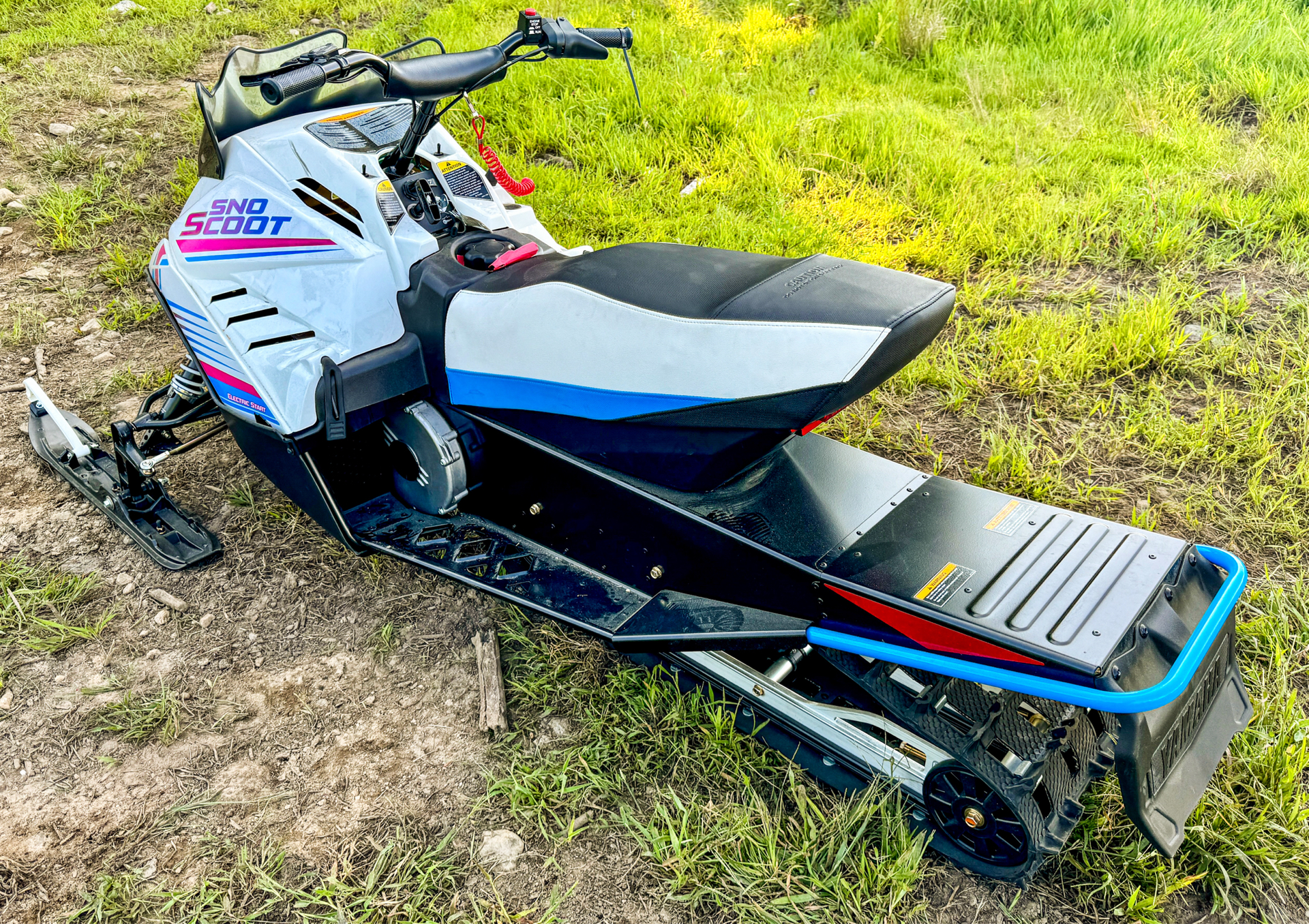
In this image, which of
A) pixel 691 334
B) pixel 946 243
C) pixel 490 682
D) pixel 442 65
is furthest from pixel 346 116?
pixel 946 243

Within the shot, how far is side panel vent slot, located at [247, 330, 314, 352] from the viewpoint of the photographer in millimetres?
2545

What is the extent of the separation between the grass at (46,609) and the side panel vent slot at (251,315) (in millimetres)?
994

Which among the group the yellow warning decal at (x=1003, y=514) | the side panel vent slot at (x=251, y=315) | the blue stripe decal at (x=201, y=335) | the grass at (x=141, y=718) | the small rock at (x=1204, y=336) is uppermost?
the side panel vent slot at (x=251, y=315)

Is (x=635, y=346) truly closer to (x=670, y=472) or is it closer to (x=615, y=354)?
(x=615, y=354)

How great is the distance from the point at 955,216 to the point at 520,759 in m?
3.20

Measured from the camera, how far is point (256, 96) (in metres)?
2.65

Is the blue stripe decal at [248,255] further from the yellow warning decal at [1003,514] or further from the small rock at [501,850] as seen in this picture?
the yellow warning decal at [1003,514]

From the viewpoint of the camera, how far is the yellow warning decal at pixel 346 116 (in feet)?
8.57

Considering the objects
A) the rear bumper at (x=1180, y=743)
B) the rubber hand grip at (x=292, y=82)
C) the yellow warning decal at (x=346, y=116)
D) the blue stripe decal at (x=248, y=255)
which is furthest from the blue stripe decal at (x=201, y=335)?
the rear bumper at (x=1180, y=743)

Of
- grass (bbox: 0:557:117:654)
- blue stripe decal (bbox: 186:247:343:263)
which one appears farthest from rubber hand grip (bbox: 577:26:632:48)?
grass (bbox: 0:557:117:654)

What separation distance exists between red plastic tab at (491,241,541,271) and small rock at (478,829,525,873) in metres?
1.44

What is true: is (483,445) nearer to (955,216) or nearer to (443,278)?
(443,278)

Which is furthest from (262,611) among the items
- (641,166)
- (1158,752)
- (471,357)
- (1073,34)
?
(1073,34)

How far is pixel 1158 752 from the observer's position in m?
1.82
